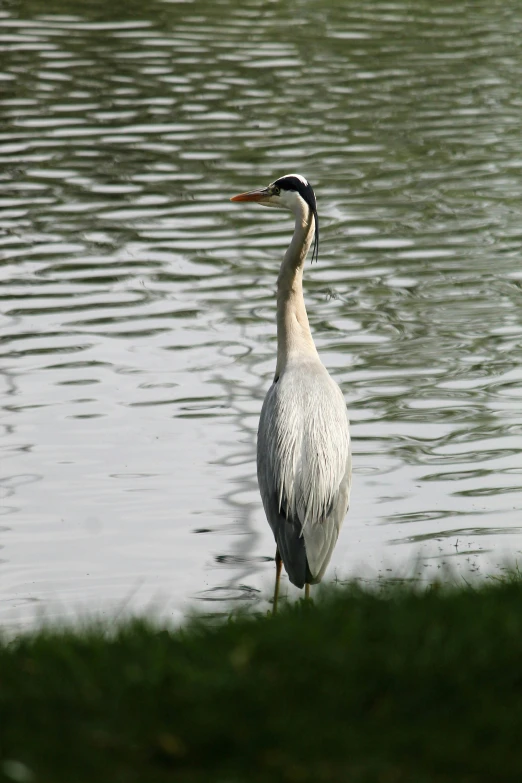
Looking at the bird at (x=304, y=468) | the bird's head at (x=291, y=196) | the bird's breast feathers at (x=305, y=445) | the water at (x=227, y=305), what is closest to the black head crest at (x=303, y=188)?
the bird's head at (x=291, y=196)

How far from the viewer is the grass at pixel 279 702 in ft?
12.8

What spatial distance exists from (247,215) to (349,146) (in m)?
2.99

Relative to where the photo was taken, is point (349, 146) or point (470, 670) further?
point (349, 146)

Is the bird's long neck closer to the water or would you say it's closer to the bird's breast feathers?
the bird's breast feathers

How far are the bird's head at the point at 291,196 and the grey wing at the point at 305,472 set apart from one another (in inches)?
43.9

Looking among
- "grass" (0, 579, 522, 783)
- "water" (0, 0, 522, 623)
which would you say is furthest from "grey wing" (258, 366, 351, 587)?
"grass" (0, 579, 522, 783)

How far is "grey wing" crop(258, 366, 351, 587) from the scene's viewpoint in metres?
6.89

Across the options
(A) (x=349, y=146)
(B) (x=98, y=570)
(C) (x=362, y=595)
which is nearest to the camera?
(C) (x=362, y=595)

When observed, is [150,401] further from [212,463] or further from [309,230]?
[309,230]

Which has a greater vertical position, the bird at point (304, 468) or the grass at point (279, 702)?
the grass at point (279, 702)

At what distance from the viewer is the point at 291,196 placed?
27.9 ft

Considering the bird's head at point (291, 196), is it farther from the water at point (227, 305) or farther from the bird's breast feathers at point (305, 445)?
the water at point (227, 305)

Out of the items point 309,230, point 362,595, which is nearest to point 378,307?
point 309,230

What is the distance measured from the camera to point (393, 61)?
23234mm
